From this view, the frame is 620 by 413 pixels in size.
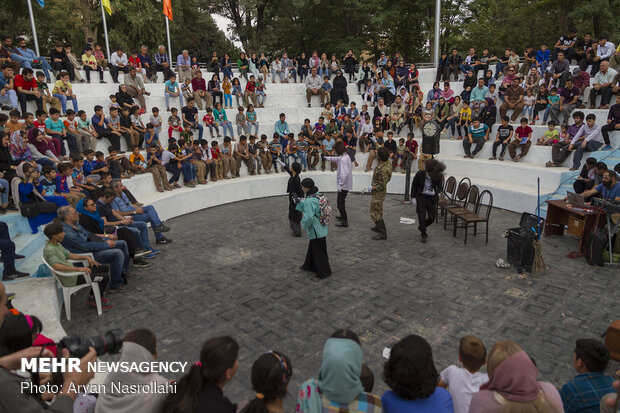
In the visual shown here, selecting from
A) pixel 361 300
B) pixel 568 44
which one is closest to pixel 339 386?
pixel 361 300

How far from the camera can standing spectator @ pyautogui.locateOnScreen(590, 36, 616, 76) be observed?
13.2 meters

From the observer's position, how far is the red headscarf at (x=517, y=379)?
241 cm

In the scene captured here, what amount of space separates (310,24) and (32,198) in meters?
25.0

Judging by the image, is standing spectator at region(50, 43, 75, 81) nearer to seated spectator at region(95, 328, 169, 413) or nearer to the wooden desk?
seated spectator at region(95, 328, 169, 413)

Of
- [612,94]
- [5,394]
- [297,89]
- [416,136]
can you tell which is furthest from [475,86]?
[5,394]

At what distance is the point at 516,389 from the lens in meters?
2.42

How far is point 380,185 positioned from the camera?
842 cm

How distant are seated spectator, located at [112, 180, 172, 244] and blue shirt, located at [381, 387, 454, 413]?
6.62m

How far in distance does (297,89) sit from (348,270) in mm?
12022

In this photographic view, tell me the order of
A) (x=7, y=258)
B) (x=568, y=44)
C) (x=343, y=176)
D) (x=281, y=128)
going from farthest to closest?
(x=568, y=44) → (x=281, y=128) → (x=343, y=176) → (x=7, y=258)

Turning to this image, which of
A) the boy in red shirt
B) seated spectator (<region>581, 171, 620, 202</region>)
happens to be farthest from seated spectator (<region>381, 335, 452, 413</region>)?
the boy in red shirt

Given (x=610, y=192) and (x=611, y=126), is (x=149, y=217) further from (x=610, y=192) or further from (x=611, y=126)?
(x=611, y=126)

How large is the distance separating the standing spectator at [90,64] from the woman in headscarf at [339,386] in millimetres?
14535

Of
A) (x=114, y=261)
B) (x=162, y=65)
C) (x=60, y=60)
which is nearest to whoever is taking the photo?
(x=114, y=261)
